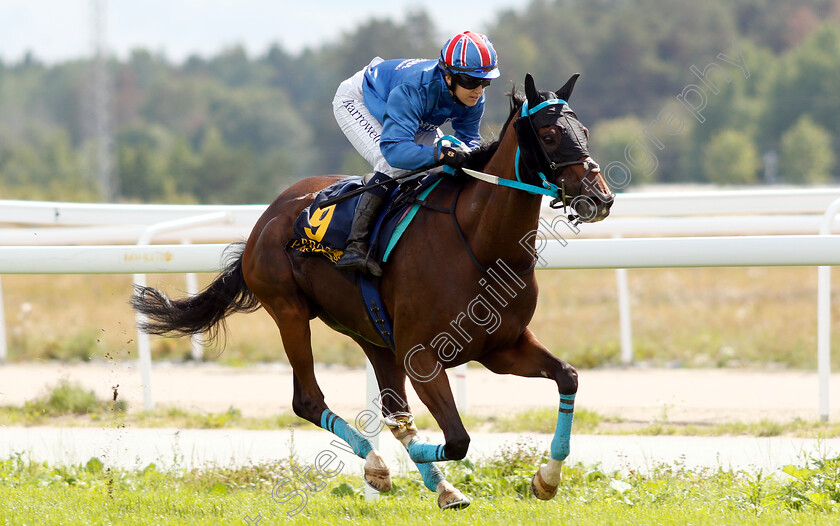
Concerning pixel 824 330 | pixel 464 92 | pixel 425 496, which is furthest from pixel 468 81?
pixel 824 330

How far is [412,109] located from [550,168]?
2.47 feet

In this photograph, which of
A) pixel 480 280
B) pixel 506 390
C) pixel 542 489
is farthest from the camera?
pixel 506 390

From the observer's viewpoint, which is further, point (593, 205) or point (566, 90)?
point (566, 90)

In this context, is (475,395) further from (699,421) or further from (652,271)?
(652,271)

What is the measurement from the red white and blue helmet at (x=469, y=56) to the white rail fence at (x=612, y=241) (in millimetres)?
874

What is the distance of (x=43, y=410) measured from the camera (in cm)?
594

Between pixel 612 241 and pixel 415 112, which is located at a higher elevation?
pixel 415 112

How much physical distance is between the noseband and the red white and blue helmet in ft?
1.11

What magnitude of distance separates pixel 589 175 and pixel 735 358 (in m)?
5.06

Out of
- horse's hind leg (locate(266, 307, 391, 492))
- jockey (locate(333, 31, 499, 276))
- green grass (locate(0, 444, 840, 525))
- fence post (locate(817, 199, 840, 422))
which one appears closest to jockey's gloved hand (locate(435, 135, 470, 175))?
jockey (locate(333, 31, 499, 276))

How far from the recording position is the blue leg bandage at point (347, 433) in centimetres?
415

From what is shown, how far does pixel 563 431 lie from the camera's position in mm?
3873

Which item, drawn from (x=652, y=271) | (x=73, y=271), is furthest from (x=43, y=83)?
(x=73, y=271)

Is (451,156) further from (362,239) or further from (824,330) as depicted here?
(824,330)
